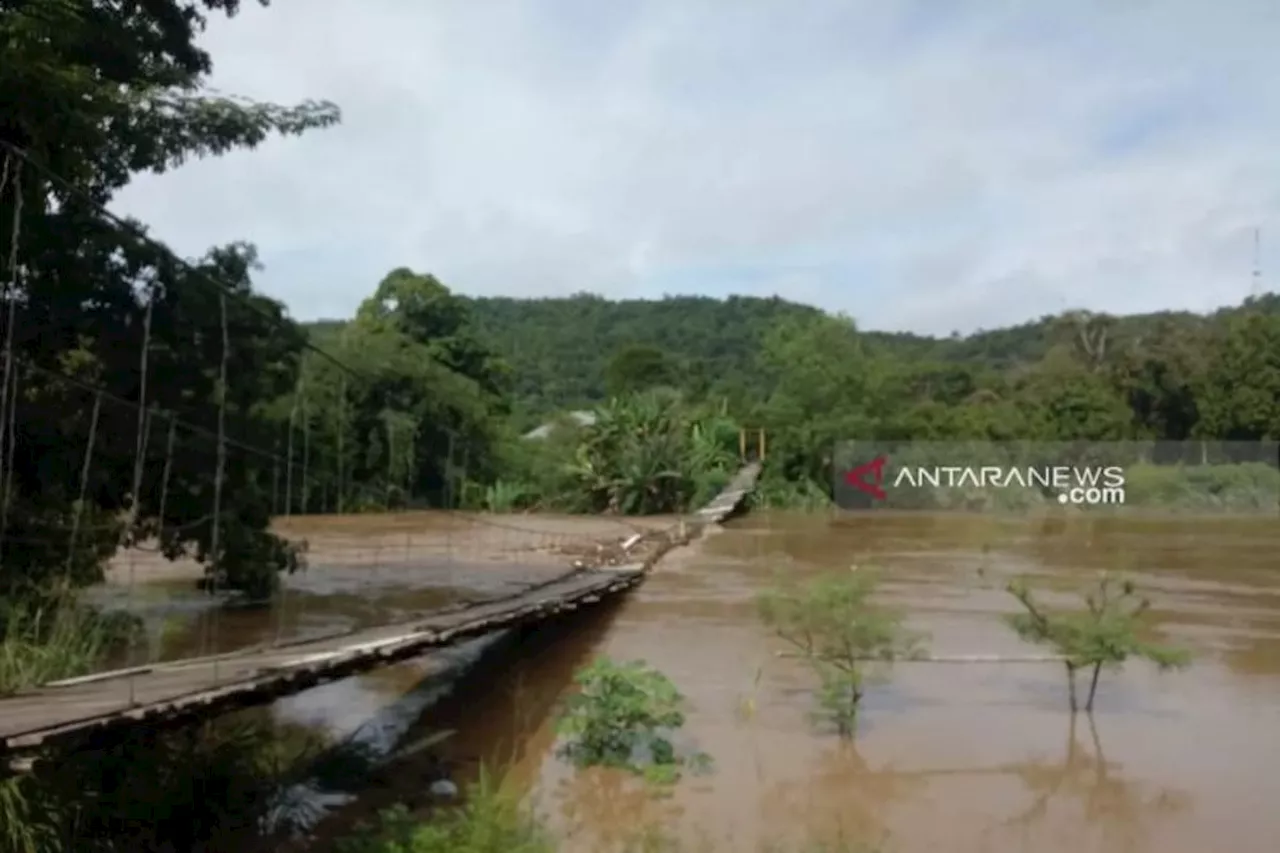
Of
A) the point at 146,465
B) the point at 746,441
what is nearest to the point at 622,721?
the point at 146,465

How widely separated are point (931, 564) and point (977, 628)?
530cm

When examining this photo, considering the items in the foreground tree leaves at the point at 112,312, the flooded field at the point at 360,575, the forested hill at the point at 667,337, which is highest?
the forested hill at the point at 667,337

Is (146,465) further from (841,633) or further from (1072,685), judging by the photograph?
(1072,685)

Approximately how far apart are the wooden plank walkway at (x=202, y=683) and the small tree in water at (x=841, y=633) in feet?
5.56

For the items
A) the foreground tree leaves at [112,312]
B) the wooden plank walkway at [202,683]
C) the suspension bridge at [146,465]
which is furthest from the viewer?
the foreground tree leaves at [112,312]

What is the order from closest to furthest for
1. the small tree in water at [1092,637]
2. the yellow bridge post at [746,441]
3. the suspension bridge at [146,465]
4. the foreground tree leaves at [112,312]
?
the suspension bridge at [146,465]
the foreground tree leaves at [112,312]
the small tree in water at [1092,637]
the yellow bridge post at [746,441]

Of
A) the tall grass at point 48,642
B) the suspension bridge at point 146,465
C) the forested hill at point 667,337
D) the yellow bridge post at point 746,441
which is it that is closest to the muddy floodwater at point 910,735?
the suspension bridge at point 146,465

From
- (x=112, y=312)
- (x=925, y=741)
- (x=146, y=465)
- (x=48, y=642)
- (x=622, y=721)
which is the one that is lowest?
(x=925, y=741)

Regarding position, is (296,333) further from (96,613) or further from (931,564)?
(931,564)

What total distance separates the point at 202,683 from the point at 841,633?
425 centimetres

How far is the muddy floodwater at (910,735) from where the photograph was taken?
246 inches

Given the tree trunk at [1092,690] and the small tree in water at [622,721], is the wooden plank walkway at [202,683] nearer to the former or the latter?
the small tree in water at [622,721]

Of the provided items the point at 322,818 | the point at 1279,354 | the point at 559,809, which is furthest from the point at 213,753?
the point at 1279,354

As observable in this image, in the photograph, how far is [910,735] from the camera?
7828 mm
